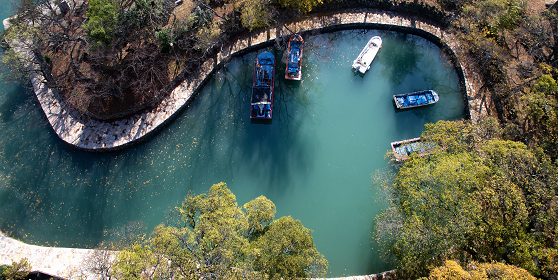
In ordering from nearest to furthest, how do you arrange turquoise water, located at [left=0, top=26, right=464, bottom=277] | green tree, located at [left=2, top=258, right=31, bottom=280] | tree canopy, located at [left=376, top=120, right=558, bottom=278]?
tree canopy, located at [left=376, top=120, right=558, bottom=278] → green tree, located at [left=2, top=258, right=31, bottom=280] → turquoise water, located at [left=0, top=26, right=464, bottom=277]

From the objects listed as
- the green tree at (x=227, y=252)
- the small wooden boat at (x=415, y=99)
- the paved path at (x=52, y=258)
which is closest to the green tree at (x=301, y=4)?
the small wooden boat at (x=415, y=99)

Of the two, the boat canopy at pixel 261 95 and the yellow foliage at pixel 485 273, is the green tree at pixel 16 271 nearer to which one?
the boat canopy at pixel 261 95

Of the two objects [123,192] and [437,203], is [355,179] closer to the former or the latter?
[437,203]

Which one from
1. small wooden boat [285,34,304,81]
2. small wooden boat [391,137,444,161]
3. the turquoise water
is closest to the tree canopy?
small wooden boat [391,137,444,161]

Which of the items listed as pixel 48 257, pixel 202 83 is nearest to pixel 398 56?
pixel 202 83

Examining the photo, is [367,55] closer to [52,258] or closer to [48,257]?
[52,258]

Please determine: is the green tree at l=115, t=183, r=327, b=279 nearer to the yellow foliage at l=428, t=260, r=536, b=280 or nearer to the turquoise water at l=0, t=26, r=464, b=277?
the turquoise water at l=0, t=26, r=464, b=277
